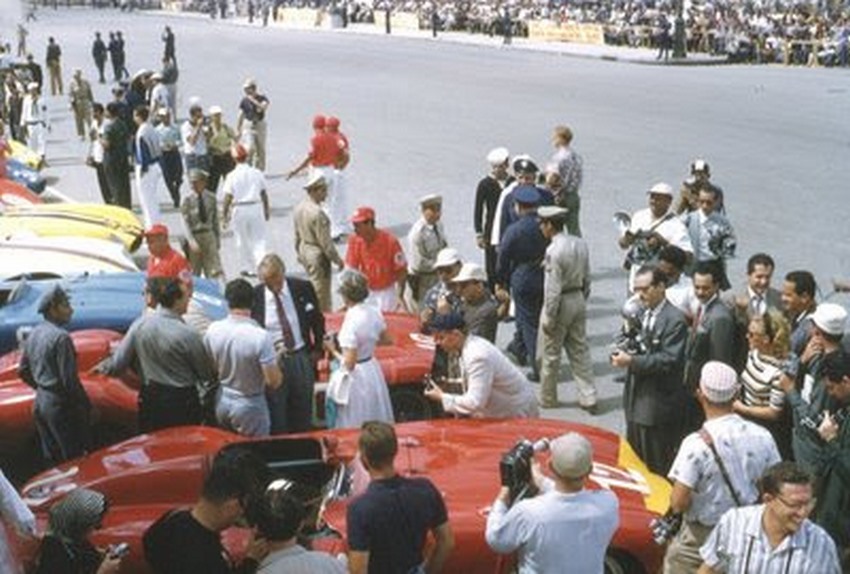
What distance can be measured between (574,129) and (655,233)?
14249 millimetres

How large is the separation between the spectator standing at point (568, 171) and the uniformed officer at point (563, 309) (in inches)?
105

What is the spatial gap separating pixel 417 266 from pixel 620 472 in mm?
3979

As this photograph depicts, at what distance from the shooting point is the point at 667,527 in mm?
5277

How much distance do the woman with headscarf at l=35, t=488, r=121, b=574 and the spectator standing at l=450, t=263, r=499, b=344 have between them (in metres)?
3.62

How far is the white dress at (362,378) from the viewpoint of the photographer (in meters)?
7.11

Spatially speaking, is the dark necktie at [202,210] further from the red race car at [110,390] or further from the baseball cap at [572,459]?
the baseball cap at [572,459]

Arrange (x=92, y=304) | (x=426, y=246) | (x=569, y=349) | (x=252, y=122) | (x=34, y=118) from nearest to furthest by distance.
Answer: (x=92, y=304) → (x=569, y=349) → (x=426, y=246) → (x=252, y=122) → (x=34, y=118)

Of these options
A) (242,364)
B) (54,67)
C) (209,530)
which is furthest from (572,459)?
(54,67)

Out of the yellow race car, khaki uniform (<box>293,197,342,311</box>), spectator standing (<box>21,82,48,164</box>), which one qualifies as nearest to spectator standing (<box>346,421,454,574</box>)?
khaki uniform (<box>293,197,342,311</box>)

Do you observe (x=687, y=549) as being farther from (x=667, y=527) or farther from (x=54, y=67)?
(x=54, y=67)

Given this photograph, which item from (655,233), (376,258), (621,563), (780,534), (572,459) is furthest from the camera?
(376,258)

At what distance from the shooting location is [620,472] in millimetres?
6223

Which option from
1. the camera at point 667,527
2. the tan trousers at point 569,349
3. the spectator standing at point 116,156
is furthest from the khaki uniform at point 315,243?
the spectator standing at point 116,156

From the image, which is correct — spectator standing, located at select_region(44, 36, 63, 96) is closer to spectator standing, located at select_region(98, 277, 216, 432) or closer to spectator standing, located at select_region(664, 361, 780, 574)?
spectator standing, located at select_region(98, 277, 216, 432)
